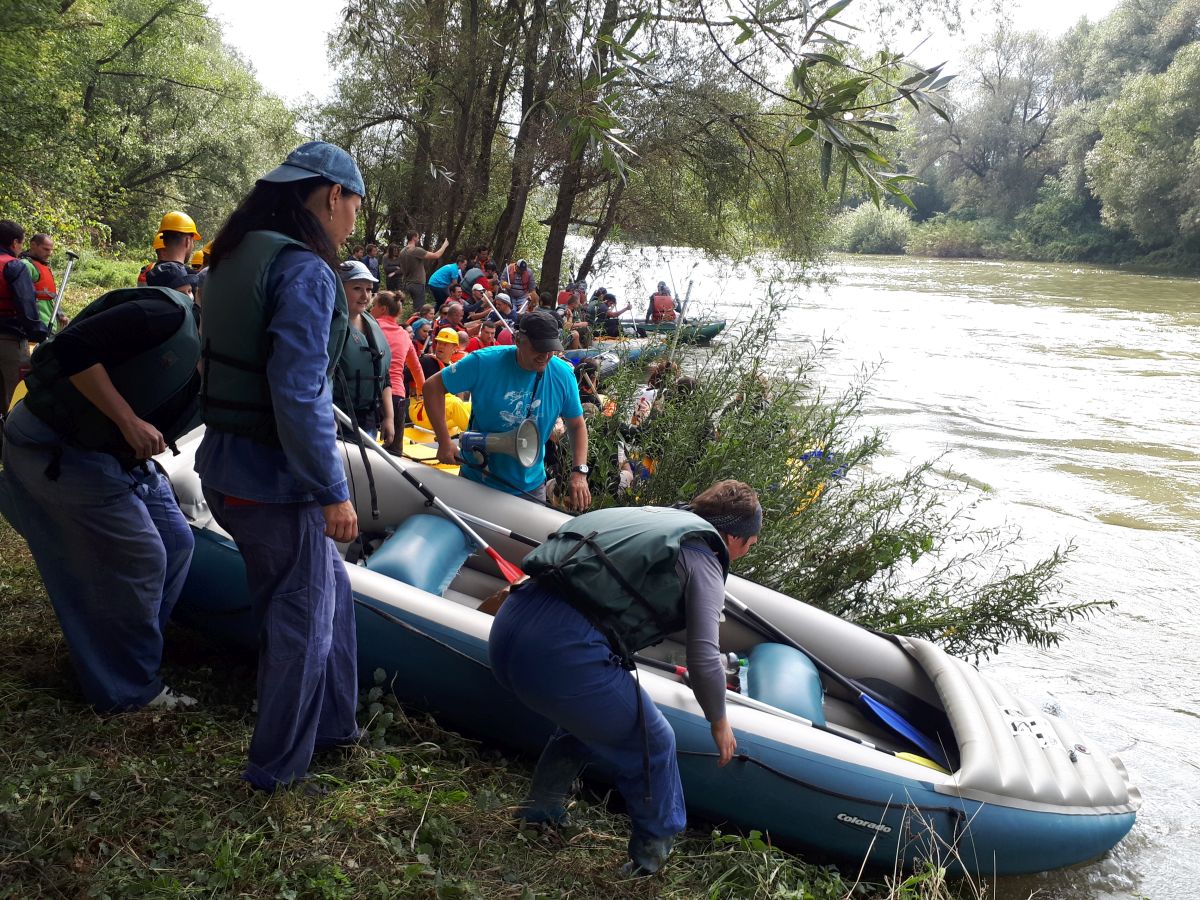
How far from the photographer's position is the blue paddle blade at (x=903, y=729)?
4031mm

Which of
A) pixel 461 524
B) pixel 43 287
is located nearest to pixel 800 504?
pixel 461 524

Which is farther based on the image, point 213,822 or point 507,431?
point 507,431

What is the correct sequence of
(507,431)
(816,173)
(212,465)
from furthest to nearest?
(816,173), (507,431), (212,465)

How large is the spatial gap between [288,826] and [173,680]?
1099 millimetres

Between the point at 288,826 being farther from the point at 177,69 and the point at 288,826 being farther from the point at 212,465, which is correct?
the point at 177,69

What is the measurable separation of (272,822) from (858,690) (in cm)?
241

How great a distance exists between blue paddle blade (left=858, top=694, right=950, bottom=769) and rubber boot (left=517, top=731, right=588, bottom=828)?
156cm

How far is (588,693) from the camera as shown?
106 inches

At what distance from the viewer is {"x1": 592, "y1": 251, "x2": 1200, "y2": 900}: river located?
17.8 feet

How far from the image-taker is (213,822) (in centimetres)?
258

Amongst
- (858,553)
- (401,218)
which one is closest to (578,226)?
(401,218)

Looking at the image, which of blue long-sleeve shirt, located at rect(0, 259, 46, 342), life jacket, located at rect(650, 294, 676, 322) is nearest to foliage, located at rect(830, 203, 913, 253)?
life jacket, located at rect(650, 294, 676, 322)

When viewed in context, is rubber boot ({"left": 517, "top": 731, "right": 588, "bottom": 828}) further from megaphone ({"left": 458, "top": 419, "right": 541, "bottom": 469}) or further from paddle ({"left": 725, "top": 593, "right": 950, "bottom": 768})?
megaphone ({"left": 458, "top": 419, "right": 541, "bottom": 469})

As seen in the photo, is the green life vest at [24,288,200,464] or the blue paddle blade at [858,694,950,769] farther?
the blue paddle blade at [858,694,950,769]
